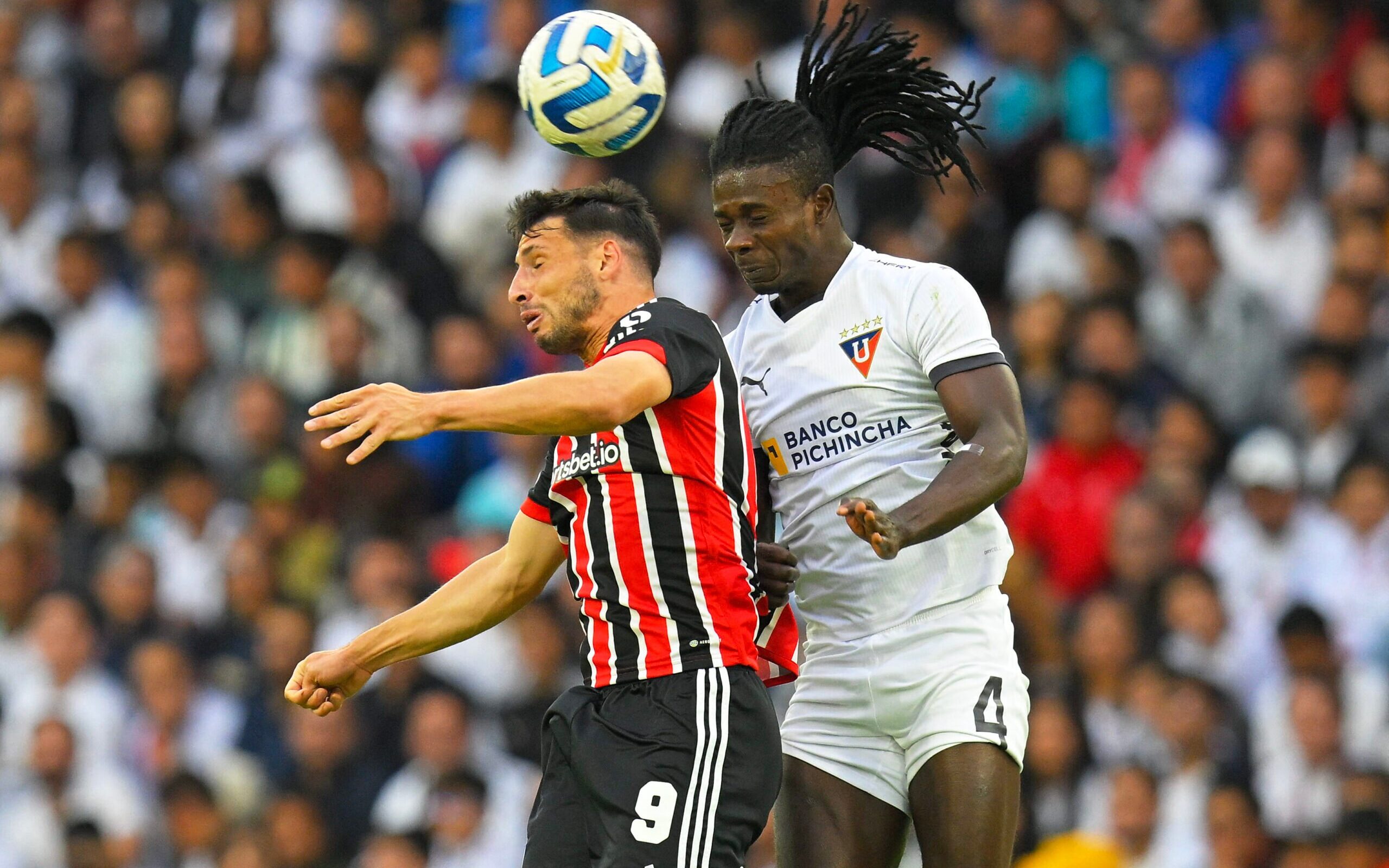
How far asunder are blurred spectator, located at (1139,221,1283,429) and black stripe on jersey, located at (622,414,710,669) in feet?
17.0

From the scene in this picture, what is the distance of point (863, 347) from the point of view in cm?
543

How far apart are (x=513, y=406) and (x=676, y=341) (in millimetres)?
543

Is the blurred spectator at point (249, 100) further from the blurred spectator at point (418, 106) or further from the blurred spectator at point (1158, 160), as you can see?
the blurred spectator at point (1158, 160)

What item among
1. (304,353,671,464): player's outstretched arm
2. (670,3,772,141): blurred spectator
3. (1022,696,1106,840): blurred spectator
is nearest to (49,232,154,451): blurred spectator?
(670,3,772,141): blurred spectator

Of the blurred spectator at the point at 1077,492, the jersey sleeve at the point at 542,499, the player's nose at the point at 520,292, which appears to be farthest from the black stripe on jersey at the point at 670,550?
the blurred spectator at the point at 1077,492

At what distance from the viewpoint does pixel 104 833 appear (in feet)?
32.2

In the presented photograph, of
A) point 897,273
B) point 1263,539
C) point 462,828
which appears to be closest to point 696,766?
point 897,273

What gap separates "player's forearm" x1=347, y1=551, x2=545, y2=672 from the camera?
17.3ft

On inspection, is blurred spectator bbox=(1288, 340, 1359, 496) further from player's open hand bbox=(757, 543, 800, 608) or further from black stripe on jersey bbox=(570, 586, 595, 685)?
black stripe on jersey bbox=(570, 586, 595, 685)

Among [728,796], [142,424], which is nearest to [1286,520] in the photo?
[728,796]

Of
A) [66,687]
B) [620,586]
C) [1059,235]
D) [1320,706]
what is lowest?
[1320,706]

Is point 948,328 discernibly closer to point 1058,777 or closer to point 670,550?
point 670,550

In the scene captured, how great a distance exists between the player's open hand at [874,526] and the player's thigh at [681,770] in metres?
0.49

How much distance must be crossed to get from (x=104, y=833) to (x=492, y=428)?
613 cm
